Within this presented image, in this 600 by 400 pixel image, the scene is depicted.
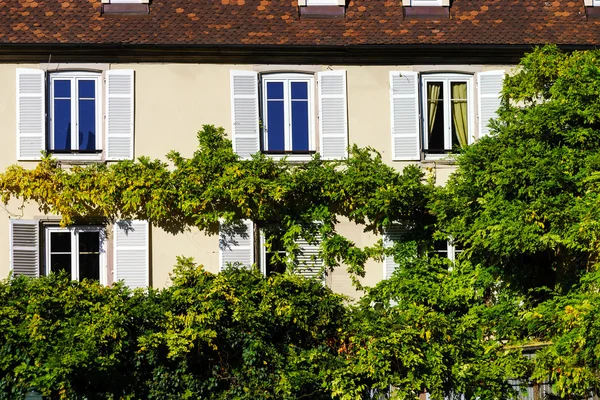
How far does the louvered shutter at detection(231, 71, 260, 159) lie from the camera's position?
803 inches

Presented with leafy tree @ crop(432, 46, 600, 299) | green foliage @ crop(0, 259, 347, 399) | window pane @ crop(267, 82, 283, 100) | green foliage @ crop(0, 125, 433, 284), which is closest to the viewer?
green foliage @ crop(0, 259, 347, 399)

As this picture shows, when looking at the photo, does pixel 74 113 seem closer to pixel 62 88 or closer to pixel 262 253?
pixel 62 88

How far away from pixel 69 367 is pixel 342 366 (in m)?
4.01

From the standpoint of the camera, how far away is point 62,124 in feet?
66.8

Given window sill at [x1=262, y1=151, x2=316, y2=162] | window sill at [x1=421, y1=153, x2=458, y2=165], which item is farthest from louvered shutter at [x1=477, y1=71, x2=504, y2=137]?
window sill at [x1=262, y1=151, x2=316, y2=162]

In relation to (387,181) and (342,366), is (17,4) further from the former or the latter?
(342,366)

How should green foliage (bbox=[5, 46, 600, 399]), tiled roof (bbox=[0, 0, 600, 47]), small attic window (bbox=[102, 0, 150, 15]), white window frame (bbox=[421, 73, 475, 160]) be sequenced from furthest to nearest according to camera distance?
small attic window (bbox=[102, 0, 150, 15]) < white window frame (bbox=[421, 73, 475, 160]) < tiled roof (bbox=[0, 0, 600, 47]) < green foliage (bbox=[5, 46, 600, 399])

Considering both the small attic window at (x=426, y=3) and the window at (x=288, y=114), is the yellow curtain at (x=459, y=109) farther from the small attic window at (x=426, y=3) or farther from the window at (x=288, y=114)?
the window at (x=288, y=114)

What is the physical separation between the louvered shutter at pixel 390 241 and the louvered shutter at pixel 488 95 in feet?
7.06

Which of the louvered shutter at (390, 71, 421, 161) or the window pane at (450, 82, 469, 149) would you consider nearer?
the louvered shutter at (390, 71, 421, 161)

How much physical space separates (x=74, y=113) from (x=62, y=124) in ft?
0.88

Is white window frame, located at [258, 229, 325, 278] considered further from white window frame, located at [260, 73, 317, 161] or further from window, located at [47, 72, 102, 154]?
window, located at [47, 72, 102, 154]

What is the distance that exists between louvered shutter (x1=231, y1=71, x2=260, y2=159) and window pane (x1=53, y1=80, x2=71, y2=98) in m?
2.72

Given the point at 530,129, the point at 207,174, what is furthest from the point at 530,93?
the point at 207,174
